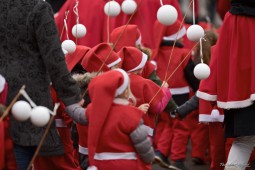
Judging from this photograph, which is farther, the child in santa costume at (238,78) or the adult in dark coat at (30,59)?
the child in santa costume at (238,78)

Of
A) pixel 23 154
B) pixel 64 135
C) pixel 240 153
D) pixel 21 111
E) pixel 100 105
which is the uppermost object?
pixel 21 111

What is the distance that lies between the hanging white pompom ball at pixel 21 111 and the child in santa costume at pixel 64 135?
0.97 m

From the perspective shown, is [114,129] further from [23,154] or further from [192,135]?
[192,135]

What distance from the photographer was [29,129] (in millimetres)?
5668

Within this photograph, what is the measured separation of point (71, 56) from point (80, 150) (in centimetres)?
88

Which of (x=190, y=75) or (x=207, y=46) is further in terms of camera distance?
(x=190, y=75)

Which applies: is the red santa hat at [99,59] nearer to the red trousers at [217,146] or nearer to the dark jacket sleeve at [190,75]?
the red trousers at [217,146]

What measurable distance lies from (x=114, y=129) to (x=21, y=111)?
0.72 m

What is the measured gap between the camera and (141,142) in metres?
5.61

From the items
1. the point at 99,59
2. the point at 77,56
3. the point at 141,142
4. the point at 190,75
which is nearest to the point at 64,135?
the point at 99,59

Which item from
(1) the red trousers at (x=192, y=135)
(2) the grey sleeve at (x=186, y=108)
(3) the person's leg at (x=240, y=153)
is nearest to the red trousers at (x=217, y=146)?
(2) the grey sleeve at (x=186, y=108)

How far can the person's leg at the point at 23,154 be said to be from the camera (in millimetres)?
5695

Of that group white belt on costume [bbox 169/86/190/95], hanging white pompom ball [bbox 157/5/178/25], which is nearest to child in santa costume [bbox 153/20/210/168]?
white belt on costume [bbox 169/86/190/95]

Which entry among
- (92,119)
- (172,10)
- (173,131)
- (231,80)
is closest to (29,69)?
(92,119)
